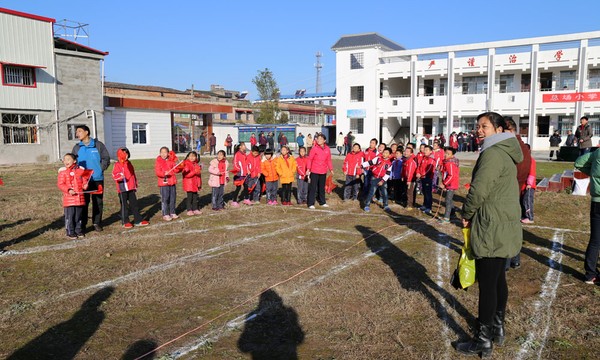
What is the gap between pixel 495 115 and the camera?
3920mm

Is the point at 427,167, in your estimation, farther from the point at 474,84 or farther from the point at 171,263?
the point at 474,84

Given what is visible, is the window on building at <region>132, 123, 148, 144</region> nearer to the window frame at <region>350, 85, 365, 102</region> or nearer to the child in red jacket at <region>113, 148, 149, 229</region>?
the window frame at <region>350, 85, 365, 102</region>

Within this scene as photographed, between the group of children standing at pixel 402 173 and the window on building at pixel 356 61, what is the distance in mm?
30077

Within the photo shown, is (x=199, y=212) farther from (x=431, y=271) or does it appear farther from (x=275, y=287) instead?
(x=431, y=271)

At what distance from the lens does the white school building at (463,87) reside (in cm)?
3284

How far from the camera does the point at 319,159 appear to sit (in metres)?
11.0

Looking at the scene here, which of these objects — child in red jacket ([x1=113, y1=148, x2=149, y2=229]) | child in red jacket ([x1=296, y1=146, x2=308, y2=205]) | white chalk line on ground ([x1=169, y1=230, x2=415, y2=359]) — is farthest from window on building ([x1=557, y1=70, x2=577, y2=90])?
child in red jacket ([x1=113, y1=148, x2=149, y2=229])

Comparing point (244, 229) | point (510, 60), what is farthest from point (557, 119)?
point (244, 229)

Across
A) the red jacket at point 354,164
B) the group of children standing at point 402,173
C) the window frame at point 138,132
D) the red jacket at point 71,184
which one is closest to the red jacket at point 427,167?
the group of children standing at point 402,173

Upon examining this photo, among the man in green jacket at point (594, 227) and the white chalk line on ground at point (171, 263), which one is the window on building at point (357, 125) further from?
the man in green jacket at point (594, 227)

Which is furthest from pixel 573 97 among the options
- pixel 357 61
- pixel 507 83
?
pixel 357 61

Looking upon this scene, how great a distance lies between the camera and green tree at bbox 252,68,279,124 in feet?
158

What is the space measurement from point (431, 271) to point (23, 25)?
2616cm

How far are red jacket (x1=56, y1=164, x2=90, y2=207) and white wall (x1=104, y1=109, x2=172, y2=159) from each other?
22473 millimetres
